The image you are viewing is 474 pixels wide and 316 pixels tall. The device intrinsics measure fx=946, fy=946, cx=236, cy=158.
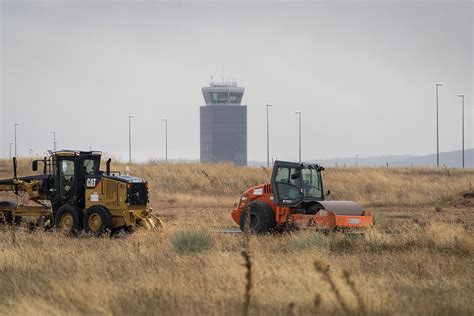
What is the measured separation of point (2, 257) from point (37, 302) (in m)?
6.72

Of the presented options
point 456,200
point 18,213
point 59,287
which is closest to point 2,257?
point 59,287

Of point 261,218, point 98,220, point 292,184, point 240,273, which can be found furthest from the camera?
point 292,184

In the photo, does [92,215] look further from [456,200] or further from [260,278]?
[456,200]

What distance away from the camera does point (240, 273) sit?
17672 millimetres

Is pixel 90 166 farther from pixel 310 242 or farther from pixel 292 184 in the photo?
pixel 310 242

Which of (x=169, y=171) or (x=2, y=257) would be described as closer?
(x=2, y=257)

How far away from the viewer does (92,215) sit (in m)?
28.4

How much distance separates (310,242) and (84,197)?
906 centimetres

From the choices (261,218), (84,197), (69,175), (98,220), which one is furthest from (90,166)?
(261,218)

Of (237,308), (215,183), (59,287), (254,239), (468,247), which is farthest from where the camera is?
(215,183)

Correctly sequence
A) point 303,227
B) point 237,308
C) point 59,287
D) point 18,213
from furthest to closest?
point 18,213 → point 303,227 → point 59,287 → point 237,308

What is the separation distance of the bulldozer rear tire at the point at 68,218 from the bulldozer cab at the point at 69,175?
20.7 inches

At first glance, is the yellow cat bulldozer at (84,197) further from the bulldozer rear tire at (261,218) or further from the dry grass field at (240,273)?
the bulldozer rear tire at (261,218)

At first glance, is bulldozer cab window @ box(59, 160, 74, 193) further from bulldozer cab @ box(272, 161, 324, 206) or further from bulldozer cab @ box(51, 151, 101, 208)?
bulldozer cab @ box(272, 161, 324, 206)
